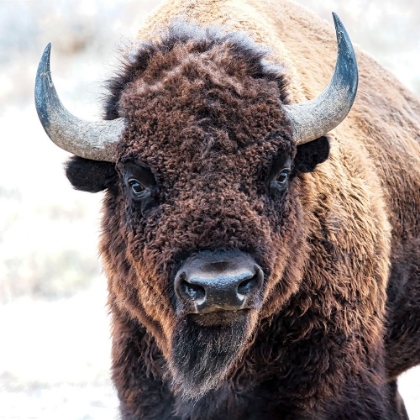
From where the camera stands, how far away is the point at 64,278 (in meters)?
11.8

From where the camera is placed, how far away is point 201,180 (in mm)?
4195

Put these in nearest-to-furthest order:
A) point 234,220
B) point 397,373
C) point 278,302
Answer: point 234,220, point 278,302, point 397,373

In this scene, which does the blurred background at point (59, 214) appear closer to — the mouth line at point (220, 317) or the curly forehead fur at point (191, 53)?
the curly forehead fur at point (191, 53)

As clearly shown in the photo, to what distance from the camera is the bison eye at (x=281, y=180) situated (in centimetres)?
450

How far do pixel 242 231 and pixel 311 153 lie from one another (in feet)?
2.80

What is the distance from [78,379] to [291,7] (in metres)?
4.70

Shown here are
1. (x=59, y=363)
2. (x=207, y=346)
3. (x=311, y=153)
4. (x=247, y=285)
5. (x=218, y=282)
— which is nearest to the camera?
(x=218, y=282)

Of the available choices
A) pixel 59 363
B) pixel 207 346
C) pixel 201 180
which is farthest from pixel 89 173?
pixel 59 363

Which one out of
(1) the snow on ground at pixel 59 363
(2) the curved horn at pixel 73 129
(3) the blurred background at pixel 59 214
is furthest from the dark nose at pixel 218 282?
(1) the snow on ground at pixel 59 363

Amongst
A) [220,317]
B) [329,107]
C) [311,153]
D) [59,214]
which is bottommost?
[59,214]

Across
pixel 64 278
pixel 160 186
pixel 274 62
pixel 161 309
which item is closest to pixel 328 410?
pixel 161 309

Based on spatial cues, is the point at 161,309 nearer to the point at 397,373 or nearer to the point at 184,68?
the point at 184,68

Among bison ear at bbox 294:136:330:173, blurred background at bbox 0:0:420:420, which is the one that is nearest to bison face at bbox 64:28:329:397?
bison ear at bbox 294:136:330:173

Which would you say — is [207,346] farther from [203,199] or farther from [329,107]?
[329,107]
